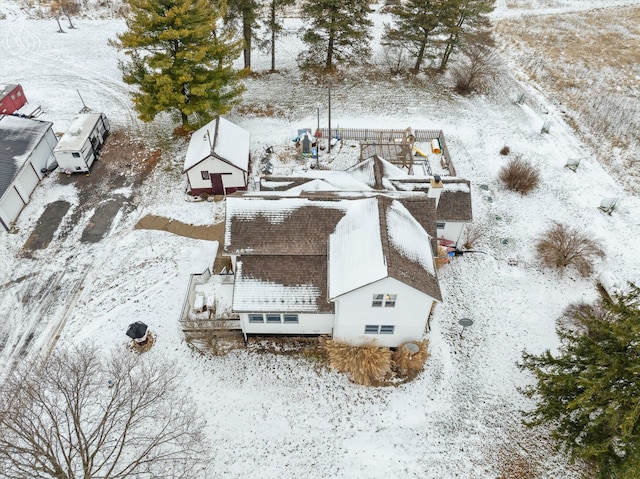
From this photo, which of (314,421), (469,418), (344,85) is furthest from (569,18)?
(314,421)

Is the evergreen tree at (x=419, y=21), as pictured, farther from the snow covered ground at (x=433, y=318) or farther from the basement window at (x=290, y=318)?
the basement window at (x=290, y=318)

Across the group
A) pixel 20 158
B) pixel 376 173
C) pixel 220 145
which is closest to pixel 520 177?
pixel 376 173

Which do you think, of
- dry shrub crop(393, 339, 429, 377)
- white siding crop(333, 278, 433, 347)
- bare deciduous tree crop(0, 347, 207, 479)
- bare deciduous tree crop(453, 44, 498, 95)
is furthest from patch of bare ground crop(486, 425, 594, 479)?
bare deciduous tree crop(453, 44, 498, 95)

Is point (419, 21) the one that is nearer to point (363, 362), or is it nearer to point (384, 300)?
point (384, 300)

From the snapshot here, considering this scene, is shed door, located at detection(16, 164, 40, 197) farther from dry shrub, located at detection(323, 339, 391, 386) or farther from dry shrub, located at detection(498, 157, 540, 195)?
dry shrub, located at detection(498, 157, 540, 195)

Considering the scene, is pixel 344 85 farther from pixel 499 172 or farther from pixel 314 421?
pixel 314 421
